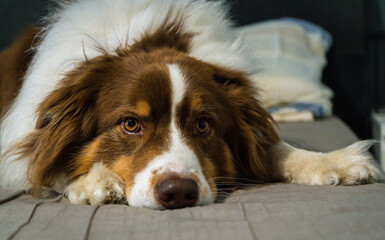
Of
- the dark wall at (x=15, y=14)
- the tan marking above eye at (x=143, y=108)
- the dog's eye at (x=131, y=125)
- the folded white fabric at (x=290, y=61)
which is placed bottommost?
the folded white fabric at (x=290, y=61)

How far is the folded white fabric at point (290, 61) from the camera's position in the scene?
14.6 feet

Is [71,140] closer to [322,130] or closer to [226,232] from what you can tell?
[226,232]

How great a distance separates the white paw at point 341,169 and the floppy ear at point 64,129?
120 cm

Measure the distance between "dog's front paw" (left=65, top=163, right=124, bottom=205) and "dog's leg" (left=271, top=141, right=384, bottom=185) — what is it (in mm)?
993

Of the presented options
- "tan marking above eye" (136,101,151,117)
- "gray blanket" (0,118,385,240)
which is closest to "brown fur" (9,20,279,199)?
"tan marking above eye" (136,101,151,117)

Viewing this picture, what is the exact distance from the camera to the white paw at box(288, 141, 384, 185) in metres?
2.25

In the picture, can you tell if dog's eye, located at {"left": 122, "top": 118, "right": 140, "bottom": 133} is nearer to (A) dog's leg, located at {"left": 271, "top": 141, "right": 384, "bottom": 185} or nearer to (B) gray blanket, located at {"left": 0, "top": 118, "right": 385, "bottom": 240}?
(B) gray blanket, located at {"left": 0, "top": 118, "right": 385, "bottom": 240}

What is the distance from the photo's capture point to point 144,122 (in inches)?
85.0

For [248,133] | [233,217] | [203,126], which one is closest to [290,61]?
[248,133]

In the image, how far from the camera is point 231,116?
97.9 inches

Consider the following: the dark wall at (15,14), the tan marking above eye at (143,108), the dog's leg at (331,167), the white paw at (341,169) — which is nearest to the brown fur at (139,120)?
the tan marking above eye at (143,108)

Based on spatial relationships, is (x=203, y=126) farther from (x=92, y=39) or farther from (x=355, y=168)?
(x=92, y=39)

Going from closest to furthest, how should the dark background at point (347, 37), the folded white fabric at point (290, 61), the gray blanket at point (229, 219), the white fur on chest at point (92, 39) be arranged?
the gray blanket at point (229, 219) → the white fur on chest at point (92, 39) → the folded white fabric at point (290, 61) → the dark background at point (347, 37)

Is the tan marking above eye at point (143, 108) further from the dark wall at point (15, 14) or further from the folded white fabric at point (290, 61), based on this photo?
the dark wall at point (15, 14)
